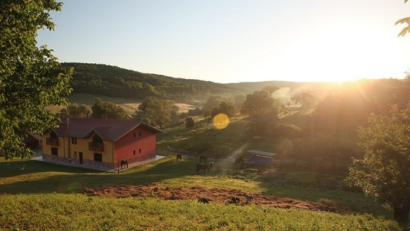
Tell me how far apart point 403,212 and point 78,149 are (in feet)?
145

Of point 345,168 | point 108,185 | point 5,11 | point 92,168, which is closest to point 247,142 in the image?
point 345,168

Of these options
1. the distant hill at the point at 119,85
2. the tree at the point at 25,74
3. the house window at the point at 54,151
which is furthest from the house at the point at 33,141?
the distant hill at the point at 119,85

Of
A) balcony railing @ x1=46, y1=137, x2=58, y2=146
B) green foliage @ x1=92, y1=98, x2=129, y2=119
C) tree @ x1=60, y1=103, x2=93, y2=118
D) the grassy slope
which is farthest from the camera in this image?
the grassy slope

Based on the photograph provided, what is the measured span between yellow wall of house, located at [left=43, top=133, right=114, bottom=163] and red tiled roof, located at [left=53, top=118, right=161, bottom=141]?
3.15 feet

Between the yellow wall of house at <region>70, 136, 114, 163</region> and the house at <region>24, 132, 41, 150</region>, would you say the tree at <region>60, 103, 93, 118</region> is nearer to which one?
the house at <region>24, 132, 41, 150</region>

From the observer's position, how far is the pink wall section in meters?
43.8

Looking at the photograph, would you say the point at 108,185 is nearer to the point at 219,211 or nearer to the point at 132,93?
the point at 219,211

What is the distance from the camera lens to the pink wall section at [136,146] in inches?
1726

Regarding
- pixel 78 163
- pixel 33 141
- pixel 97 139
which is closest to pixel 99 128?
pixel 97 139

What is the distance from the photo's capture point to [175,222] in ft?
44.4

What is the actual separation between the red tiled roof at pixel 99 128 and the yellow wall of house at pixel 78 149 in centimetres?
96

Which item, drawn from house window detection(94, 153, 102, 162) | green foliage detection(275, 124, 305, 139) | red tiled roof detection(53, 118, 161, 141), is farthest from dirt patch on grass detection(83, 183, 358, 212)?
green foliage detection(275, 124, 305, 139)

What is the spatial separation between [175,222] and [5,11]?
12443mm

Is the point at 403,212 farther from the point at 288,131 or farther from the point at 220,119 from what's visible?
the point at 220,119
